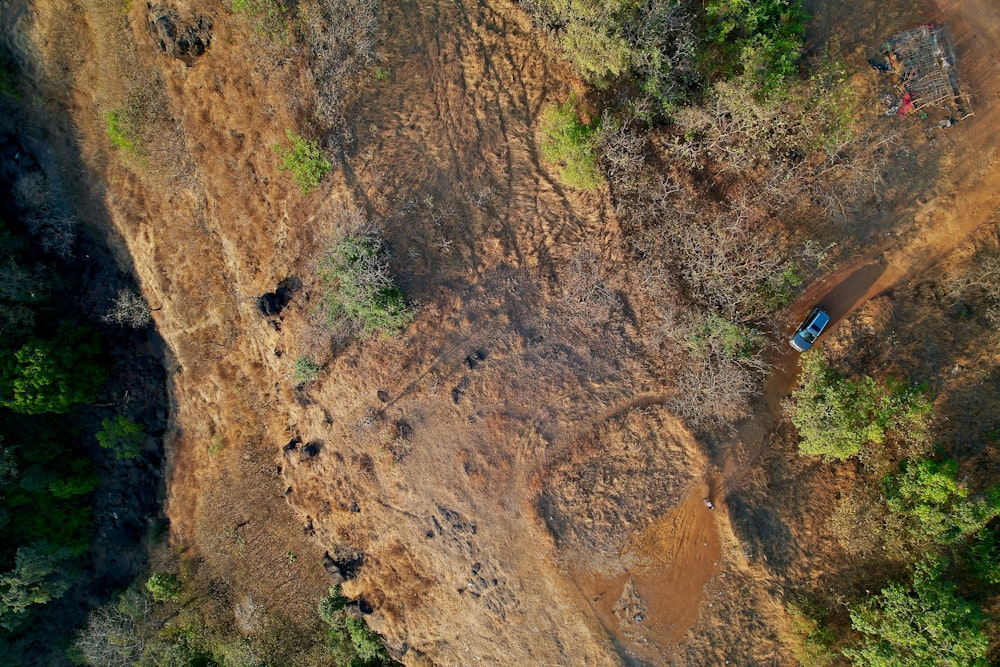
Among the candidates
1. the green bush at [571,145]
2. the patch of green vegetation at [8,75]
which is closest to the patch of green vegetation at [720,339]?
the green bush at [571,145]

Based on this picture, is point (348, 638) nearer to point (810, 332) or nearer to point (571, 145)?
point (571, 145)

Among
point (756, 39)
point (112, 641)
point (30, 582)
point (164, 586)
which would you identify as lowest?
point (112, 641)

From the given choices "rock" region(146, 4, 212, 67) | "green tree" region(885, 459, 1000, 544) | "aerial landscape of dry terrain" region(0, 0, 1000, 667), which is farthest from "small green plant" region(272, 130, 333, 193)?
"green tree" region(885, 459, 1000, 544)

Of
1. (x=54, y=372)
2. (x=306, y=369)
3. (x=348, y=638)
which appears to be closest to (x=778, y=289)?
(x=306, y=369)

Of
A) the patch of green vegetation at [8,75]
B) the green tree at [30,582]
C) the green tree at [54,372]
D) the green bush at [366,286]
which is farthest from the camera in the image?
the patch of green vegetation at [8,75]

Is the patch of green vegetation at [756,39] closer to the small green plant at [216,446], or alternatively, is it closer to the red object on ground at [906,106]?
the red object on ground at [906,106]

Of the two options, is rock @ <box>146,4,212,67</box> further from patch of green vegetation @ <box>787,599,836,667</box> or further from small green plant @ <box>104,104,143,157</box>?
patch of green vegetation @ <box>787,599,836,667</box>
